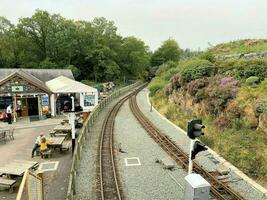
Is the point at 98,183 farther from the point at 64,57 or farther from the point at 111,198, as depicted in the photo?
the point at 64,57

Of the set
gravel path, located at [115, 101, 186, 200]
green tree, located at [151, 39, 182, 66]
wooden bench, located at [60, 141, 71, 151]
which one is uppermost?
green tree, located at [151, 39, 182, 66]

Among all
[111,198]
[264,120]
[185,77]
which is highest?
[185,77]

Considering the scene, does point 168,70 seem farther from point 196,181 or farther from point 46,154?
point 196,181

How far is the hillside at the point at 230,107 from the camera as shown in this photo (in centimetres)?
1389

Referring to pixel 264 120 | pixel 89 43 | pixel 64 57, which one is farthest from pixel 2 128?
pixel 89 43

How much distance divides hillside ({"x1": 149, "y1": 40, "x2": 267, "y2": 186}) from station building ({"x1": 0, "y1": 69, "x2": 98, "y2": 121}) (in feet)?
26.2

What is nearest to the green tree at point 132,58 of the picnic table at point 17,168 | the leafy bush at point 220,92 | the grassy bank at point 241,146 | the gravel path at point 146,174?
the leafy bush at point 220,92

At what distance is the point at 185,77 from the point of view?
26.0 metres

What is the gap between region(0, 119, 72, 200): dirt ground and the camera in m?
11.1

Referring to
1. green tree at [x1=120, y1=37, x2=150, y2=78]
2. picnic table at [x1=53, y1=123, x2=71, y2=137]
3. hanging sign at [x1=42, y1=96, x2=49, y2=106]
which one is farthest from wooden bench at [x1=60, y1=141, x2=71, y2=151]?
green tree at [x1=120, y1=37, x2=150, y2=78]

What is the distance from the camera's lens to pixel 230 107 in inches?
696

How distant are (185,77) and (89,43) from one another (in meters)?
36.7

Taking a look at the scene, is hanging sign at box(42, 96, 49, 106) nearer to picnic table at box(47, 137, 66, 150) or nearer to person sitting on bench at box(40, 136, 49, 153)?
picnic table at box(47, 137, 66, 150)

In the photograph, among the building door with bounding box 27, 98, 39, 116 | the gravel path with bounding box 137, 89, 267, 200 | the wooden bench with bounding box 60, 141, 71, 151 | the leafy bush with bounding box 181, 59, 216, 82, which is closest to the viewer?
the gravel path with bounding box 137, 89, 267, 200
